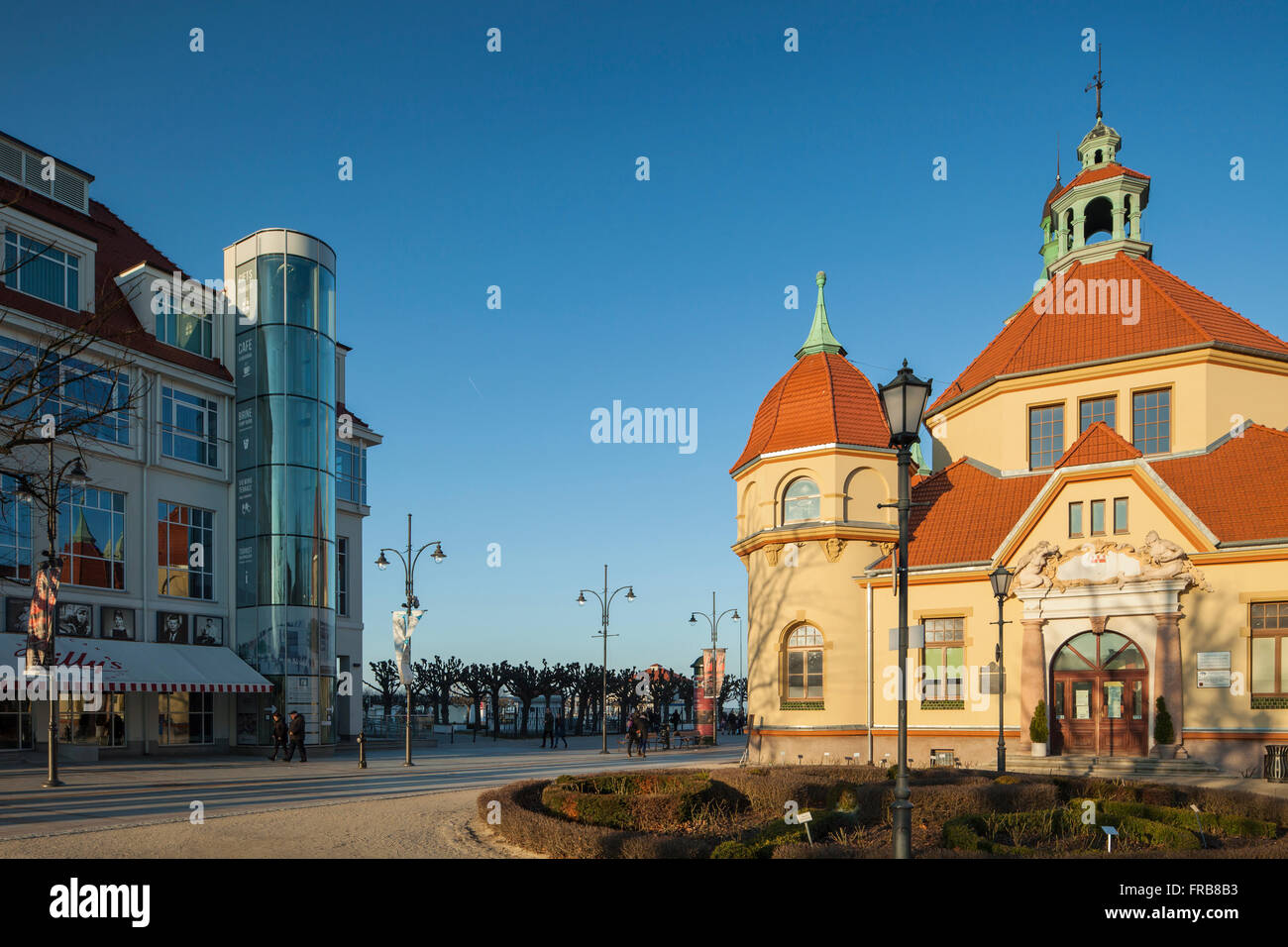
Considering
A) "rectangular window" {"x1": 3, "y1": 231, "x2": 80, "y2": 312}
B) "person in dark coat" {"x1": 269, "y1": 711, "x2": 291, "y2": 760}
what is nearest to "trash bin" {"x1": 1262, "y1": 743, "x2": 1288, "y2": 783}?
"person in dark coat" {"x1": 269, "y1": 711, "x2": 291, "y2": 760}

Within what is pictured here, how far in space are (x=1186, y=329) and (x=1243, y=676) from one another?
35.0ft

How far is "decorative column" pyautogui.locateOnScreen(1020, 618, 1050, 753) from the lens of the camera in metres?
28.0

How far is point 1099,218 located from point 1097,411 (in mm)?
10523

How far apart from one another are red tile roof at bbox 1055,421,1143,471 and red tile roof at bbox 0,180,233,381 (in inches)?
1183

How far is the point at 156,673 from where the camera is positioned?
34312mm

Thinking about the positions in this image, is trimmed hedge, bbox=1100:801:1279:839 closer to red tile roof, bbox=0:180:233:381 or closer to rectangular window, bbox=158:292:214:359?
red tile roof, bbox=0:180:233:381

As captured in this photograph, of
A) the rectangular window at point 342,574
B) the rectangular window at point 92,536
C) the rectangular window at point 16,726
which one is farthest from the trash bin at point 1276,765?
the rectangular window at point 342,574

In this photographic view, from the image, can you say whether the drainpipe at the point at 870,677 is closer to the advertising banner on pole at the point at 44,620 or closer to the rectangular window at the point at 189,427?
the advertising banner on pole at the point at 44,620

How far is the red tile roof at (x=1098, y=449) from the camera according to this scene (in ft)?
91.4

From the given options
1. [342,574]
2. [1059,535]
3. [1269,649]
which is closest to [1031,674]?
[1059,535]

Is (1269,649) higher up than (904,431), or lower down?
lower down

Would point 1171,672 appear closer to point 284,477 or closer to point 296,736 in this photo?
point 296,736

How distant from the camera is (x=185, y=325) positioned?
40.2m
